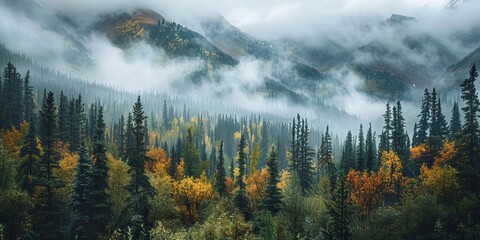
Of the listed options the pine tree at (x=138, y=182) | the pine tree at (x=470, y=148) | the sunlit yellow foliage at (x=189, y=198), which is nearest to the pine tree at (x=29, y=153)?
the pine tree at (x=138, y=182)

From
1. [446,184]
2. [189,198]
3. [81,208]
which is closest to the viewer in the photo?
[81,208]

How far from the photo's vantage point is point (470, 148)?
67000mm

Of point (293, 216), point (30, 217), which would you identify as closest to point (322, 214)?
point (293, 216)

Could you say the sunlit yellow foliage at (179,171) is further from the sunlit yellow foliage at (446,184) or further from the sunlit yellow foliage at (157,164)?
the sunlit yellow foliage at (446,184)

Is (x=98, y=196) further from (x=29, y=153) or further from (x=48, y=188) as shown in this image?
(x=29, y=153)

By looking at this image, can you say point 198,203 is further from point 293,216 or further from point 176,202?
point 293,216

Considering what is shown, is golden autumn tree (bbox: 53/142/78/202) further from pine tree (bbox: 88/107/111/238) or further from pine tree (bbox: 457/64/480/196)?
pine tree (bbox: 457/64/480/196)

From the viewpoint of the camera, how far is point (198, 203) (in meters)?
70.6

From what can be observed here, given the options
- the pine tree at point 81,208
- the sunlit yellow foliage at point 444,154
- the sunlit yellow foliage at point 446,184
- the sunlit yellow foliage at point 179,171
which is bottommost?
the pine tree at point 81,208

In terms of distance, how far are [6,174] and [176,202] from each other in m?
24.7

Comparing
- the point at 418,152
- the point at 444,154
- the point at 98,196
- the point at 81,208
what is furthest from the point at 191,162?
the point at 444,154

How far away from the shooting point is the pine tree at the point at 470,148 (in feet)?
211

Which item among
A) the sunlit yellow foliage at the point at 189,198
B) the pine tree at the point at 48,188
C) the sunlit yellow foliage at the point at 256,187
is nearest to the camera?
the pine tree at the point at 48,188

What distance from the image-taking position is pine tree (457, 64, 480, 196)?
64250mm
